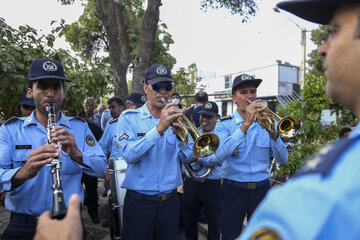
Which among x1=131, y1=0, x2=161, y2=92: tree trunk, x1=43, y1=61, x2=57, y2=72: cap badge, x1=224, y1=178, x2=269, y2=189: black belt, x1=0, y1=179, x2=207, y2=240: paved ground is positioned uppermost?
x1=131, y1=0, x2=161, y2=92: tree trunk

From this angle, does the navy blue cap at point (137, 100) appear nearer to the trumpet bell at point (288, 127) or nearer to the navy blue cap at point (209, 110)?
the navy blue cap at point (209, 110)

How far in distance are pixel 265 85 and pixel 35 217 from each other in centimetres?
3078

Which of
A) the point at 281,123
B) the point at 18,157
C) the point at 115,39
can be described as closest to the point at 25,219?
the point at 18,157

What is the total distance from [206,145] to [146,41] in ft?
15.9

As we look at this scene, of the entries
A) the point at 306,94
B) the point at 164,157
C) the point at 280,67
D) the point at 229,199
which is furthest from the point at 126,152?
the point at 280,67

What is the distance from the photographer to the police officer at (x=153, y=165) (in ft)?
8.86

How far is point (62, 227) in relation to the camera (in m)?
0.87

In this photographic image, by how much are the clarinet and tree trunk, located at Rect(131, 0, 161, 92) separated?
4683 millimetres

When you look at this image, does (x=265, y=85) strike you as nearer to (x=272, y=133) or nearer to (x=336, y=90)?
(x=272, y=133)

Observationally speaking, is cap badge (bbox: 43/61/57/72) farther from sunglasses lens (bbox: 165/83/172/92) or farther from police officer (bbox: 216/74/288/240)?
police officer (bbox: 216/74/288/240)

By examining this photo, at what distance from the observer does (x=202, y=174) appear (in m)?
3.50

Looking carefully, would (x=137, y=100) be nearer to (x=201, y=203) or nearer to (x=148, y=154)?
(x=201, y=203)

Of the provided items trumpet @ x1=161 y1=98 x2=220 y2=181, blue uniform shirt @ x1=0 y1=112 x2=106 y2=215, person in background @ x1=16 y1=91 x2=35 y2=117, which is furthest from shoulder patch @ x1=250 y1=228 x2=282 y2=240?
person in background @ x1=16 y1=91 x2=35 y2=117

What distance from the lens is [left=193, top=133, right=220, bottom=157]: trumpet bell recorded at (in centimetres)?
295
